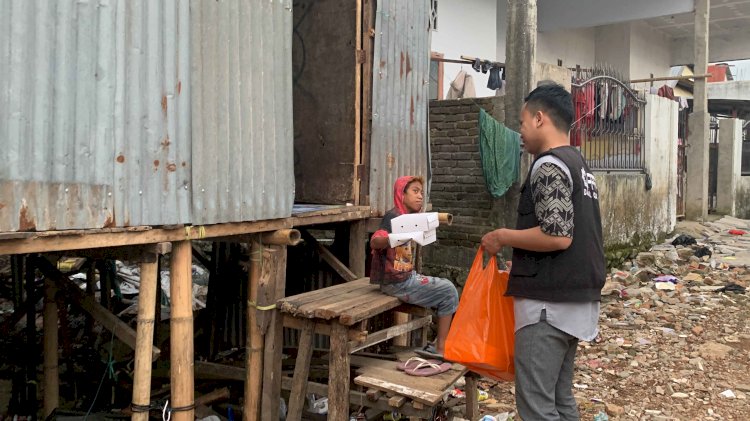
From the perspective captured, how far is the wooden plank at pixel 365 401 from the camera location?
415 centimetres

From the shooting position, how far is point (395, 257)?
4.86 m

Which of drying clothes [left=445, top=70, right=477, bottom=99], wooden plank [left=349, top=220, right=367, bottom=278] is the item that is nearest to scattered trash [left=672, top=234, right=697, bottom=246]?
drying clothes [left=445, top=70, right=477, bottom=99]

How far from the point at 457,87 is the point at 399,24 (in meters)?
5.56

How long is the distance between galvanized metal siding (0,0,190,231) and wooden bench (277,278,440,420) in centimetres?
110

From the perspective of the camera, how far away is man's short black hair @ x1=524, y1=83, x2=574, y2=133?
3.22 m

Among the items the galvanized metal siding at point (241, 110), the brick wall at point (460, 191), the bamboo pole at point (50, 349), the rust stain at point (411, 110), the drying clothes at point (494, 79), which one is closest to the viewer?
the galvanized metal siding at point (241, 110)

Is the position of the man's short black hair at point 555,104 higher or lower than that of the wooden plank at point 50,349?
higher

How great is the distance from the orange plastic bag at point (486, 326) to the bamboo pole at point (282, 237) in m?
1.51

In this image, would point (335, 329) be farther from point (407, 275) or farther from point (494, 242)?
point (494, 242)

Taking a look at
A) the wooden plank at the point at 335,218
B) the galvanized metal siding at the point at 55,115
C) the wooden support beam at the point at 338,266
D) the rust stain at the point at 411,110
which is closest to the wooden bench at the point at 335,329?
the wooden plank at the point at 335,218

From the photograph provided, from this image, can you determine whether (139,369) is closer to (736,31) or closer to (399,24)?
(399,24)

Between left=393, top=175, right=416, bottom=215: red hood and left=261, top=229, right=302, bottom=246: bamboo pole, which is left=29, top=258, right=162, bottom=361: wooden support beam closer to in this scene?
left=261, top=229, right=302, bottom=246: bamboo pole

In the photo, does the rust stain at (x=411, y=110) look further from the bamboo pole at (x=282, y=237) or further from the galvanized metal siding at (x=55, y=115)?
the galvanized metal siding at (x=55, y=115)

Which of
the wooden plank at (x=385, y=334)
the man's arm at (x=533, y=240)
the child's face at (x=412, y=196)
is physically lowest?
the wooden plank at (x=385, y=334)
